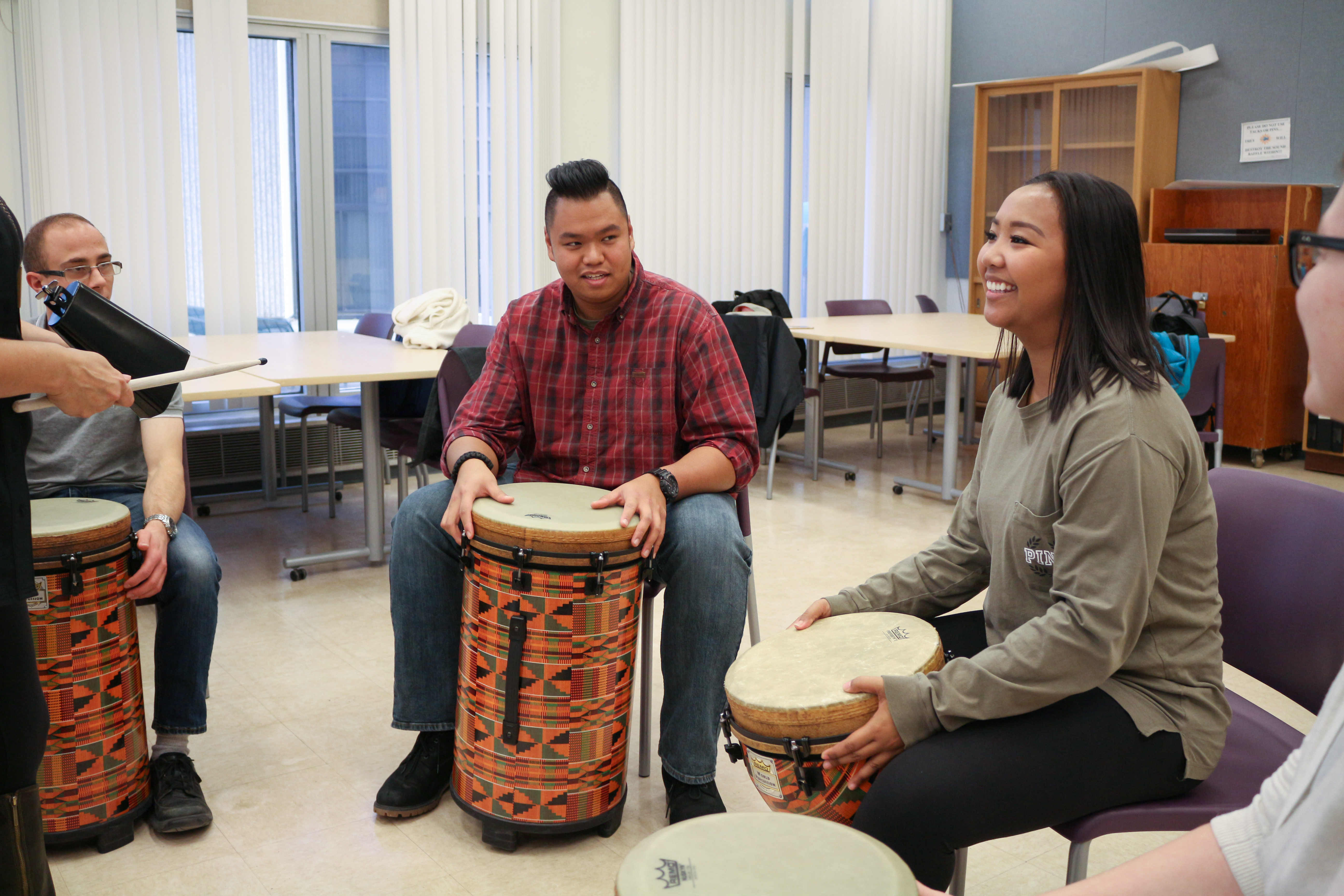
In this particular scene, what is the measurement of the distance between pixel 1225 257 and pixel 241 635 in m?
5.01

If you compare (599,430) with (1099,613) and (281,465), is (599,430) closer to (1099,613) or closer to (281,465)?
(1099,613)

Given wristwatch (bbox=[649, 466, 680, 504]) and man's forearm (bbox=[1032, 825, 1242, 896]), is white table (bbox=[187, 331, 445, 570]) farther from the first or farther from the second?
man's forearm (bbox=[1032, 825, 1242, 896])

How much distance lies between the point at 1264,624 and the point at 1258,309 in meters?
4.76

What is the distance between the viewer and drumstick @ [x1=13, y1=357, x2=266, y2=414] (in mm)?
1409

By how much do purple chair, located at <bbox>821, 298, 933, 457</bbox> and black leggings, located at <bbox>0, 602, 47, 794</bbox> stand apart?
159 inches

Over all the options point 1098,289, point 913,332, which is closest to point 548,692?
point 1098,289

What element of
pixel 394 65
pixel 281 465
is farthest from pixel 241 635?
pixel 394 65

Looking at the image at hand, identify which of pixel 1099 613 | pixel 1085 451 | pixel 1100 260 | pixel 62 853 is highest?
pixel 1100 260

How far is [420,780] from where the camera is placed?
218 centimetres

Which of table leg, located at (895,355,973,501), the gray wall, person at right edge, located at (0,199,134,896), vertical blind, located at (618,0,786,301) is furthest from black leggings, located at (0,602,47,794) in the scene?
the gray wall

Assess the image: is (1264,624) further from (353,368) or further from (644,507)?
(353,368)

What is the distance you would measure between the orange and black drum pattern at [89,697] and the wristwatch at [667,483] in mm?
967

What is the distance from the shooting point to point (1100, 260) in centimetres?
143

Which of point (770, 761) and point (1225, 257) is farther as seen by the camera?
point (1225, 257)
